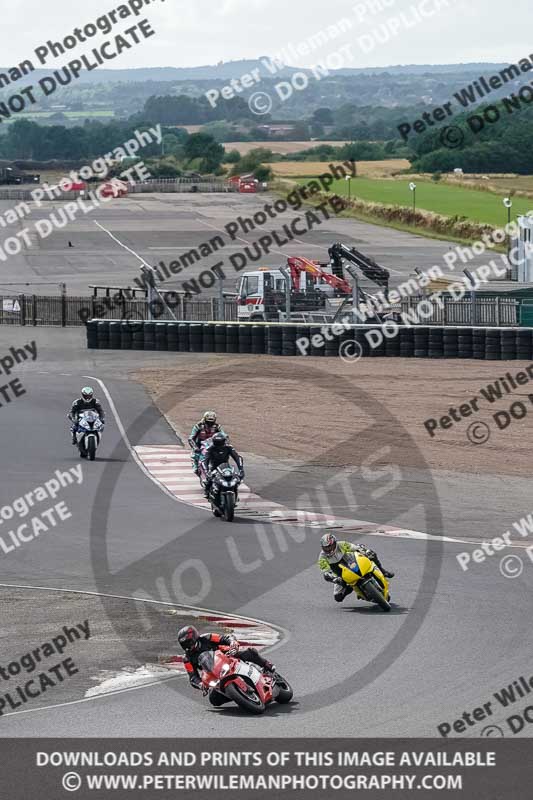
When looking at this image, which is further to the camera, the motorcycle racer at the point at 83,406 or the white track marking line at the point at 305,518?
the motorcycle racer at the point at 83,406

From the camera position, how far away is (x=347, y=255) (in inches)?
1827

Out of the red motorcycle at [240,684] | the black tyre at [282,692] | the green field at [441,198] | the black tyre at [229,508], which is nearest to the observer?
the red motorcycle at [240,684]

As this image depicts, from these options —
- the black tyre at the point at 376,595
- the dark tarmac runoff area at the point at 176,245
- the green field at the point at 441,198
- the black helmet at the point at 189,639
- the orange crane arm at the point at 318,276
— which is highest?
the green field at the point at 441,198

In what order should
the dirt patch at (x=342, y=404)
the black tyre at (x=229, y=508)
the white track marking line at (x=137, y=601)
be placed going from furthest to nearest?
the dirt patch at (x=342, y=404) → the black tyre at (x=229, y=508) → the white track marking line at (x=137, y=601)

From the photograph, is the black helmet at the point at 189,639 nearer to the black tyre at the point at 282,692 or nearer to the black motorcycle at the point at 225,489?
the black tyre at the point at 282,692

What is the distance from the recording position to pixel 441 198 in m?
106

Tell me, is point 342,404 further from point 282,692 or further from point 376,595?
point 282,692

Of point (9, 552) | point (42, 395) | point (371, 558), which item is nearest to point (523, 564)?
point (371, 558)

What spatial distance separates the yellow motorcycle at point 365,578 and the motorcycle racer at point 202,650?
3613 mm

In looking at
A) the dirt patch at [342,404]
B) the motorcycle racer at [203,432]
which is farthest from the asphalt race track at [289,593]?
the dirt patch at [342,404]

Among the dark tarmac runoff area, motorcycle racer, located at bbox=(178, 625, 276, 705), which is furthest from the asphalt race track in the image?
the dark tarmac runoff area

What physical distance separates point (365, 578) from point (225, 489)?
19.0ft

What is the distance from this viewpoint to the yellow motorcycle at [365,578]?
51.4 ft
